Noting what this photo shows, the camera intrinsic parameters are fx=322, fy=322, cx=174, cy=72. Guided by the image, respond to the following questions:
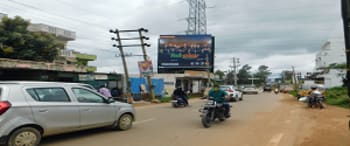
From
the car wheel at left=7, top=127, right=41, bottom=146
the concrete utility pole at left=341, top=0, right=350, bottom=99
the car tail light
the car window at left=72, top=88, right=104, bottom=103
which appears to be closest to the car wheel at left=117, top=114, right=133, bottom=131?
the car window at left=72, top=88, right=104, bottom=103

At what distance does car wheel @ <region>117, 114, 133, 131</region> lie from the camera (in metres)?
9.49

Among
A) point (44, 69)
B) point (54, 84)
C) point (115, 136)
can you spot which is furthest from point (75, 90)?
point (44, 69)

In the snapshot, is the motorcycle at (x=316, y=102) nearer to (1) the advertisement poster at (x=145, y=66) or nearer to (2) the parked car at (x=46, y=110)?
(1) the advertisement poster at (x=145, y=66)

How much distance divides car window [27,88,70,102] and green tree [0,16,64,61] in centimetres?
1894

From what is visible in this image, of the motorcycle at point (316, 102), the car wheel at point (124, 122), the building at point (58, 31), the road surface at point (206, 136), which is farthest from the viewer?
the building at point (58, 31)

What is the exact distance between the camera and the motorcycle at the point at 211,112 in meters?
10.5

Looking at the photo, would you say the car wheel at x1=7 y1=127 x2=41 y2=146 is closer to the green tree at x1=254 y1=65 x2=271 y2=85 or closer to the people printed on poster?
the people printed on poster

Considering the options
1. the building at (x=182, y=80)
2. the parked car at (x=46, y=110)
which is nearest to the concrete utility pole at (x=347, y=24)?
the parked car at (x=46, y=110)

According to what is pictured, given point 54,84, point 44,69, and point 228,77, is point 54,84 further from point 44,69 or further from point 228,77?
point 228,77

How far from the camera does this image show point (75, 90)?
8.23 metres

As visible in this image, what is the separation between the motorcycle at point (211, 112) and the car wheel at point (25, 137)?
17.3 feet

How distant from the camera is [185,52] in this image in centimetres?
5025

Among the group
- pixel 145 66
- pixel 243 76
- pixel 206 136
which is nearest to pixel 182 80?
pixel 145 66

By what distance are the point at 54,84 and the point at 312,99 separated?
1611cm
